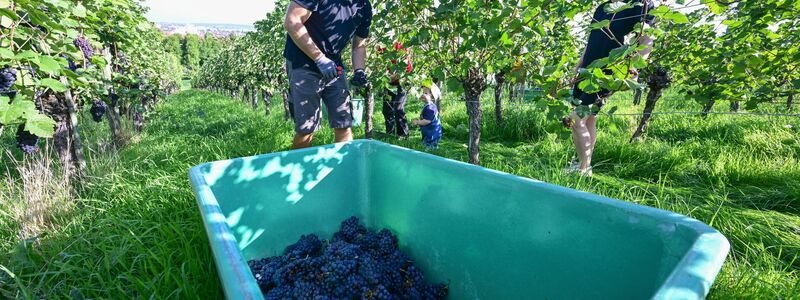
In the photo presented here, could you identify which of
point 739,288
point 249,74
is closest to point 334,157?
point 739,288

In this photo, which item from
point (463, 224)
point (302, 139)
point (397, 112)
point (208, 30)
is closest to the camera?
point (463, 224)

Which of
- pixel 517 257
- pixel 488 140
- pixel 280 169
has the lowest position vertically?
pixel 488 140

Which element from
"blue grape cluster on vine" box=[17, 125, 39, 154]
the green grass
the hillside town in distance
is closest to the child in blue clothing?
the green grass

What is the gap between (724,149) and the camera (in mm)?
3486

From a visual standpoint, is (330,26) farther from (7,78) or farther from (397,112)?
(397,112)

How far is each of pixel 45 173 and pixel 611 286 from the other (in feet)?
9.30

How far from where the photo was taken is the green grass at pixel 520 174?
1.42 metres

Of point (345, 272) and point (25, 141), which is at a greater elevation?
point (25, 141)

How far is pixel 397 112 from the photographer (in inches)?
195

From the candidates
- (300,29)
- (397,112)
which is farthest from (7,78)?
(397,112)

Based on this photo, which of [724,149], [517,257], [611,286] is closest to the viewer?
[611,286]

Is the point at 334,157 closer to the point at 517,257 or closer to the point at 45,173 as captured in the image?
the point at 517,257

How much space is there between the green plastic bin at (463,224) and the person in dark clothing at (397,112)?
9.74 feet

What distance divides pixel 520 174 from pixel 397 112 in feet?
8.96
